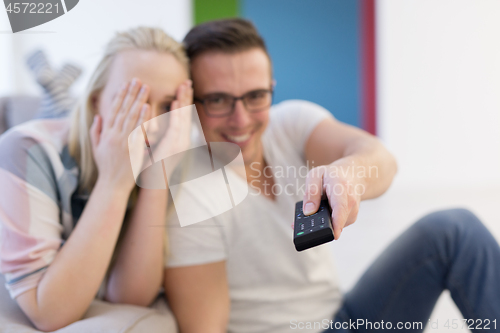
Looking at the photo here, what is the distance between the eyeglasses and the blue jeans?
41cm

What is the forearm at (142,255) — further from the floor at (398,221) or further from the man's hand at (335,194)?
the floor at (398,221)

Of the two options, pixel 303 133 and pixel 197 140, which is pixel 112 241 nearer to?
pixel 197 140

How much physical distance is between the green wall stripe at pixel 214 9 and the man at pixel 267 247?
1667 millimetres

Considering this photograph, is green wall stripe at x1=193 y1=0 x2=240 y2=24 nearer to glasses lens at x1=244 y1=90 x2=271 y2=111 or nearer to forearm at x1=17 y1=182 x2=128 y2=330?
glasses lens at x1=244 y1=90 x2=271 y2=111

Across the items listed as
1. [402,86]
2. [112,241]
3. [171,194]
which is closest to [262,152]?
[171,194]

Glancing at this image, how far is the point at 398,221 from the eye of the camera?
180 centimetres

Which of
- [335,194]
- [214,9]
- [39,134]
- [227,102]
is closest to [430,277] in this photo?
[335,194]

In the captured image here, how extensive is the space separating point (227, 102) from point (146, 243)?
297mm

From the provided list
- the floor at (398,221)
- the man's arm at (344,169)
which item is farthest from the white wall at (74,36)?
the floor at (398,221)

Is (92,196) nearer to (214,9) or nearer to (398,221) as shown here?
(398,221)

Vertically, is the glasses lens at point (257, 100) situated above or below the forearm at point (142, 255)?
above

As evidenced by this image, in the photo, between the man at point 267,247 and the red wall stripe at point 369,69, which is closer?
the man at point 267,247

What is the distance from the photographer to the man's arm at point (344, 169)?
1.49 ft

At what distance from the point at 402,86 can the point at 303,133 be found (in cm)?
144
